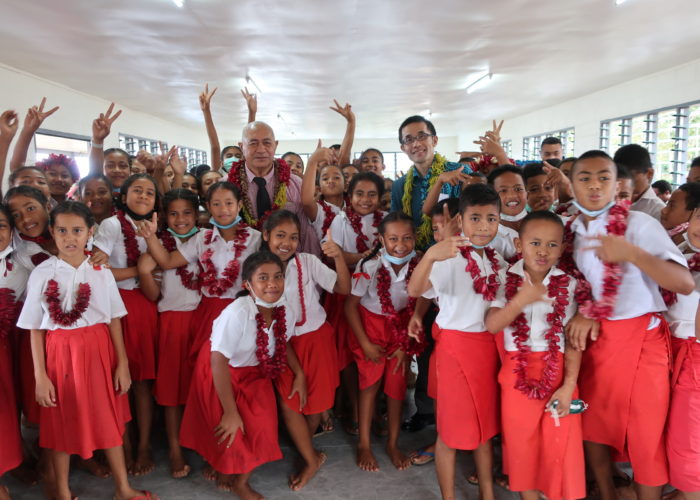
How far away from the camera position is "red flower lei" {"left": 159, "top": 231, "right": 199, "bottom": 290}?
2.84m

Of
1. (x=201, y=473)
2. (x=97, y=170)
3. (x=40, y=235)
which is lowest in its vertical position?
(x=201, y=473)

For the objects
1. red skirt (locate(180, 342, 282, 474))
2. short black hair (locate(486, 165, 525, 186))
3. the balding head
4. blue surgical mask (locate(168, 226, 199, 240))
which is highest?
the balding head

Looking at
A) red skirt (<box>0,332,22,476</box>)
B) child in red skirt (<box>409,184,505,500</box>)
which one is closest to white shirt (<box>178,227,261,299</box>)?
red skirt (<box>0,332,22,476</box>)

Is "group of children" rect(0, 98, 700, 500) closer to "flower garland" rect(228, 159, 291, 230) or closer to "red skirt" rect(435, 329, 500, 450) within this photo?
"red skirt" rect(435, 329, 500, 450)

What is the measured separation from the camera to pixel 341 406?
11.6 ft

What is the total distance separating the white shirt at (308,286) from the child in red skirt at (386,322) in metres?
0.18

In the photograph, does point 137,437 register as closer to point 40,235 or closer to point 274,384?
point 274,384

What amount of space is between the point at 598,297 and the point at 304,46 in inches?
248

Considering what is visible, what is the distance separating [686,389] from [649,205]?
46.7 inches

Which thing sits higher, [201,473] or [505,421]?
[505,421]

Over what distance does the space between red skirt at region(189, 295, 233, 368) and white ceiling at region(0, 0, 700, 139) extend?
407 centimetres

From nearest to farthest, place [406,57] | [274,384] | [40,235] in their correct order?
[40,235], [274,384], [406,57]

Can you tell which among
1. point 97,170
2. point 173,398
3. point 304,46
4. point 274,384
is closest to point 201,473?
point 173,398

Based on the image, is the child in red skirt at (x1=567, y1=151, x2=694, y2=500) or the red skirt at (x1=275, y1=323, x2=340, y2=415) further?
the red skirt at (x1=275, y1=323, x2=340, y2=415)
